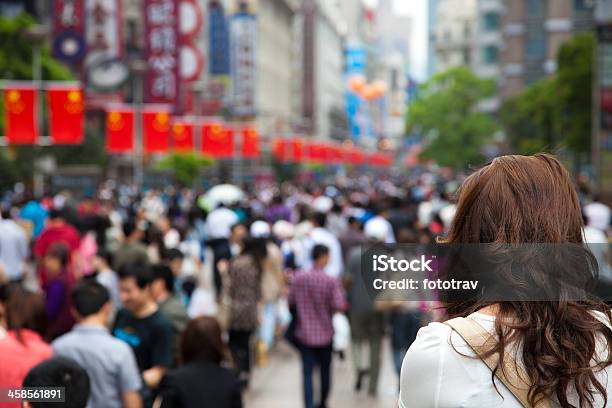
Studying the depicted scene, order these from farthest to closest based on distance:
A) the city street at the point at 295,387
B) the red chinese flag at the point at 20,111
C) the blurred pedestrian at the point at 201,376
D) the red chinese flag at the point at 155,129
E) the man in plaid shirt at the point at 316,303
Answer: the red chinese flag at the point at 155,129 < the red chinese flag at the point at 20,111 < the city street at the point at 295,387 < the man in plaid shirt at the point at 316,303 < the blurred pedestrian at the point at 201,376

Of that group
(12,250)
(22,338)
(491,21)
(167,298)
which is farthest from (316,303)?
(491,21)

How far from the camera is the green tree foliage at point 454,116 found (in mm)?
68562

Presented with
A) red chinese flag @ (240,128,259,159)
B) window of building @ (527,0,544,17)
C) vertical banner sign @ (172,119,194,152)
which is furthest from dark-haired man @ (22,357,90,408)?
window of building @ (527,0,544,17)

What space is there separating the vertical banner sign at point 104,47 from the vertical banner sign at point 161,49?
4.93ft

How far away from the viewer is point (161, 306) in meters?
6.87

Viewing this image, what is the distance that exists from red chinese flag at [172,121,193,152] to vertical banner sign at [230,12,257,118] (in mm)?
29375

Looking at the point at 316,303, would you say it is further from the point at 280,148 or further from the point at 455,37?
the point at 455,37

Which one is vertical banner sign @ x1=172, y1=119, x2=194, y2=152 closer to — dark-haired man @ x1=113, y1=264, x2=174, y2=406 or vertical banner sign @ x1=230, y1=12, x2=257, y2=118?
vertical banner sign @ x1=230, y1=12, x2=257, y2=118

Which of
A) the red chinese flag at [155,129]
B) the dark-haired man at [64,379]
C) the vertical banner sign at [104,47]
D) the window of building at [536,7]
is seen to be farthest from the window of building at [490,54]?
the dark-haired man at [64,379]

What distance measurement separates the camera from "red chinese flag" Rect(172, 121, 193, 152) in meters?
42.0

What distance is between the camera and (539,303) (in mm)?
2078

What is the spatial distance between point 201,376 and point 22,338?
0.84 meters

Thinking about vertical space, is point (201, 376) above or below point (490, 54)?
below

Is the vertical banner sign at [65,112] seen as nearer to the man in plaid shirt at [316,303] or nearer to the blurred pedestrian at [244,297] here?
the blurred pedestrian at [244,297]
